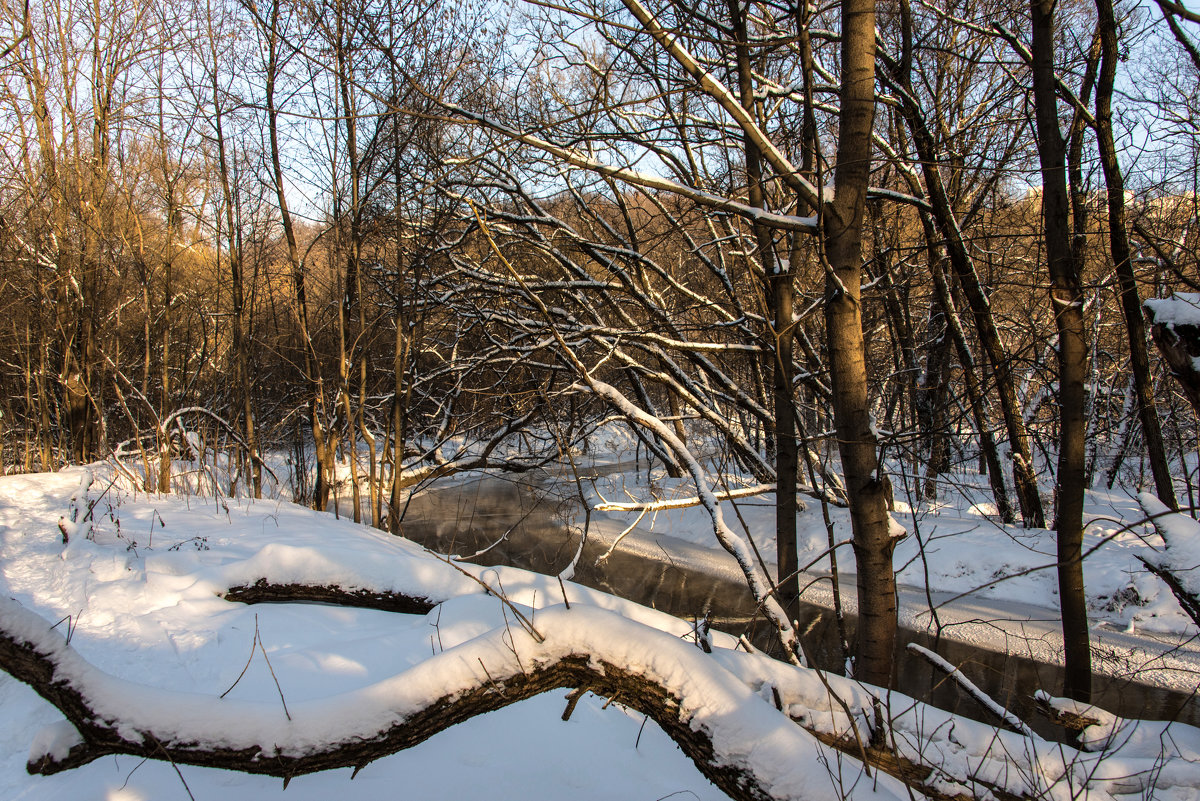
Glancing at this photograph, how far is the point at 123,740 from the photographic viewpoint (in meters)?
2.06

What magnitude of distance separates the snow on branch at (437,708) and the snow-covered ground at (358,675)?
0.07 feet

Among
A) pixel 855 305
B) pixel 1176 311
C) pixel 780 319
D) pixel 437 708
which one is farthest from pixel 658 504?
pixel 1176 311

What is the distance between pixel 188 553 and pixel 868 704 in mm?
4426

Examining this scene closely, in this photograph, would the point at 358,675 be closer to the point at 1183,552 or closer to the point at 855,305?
the point at 855,305

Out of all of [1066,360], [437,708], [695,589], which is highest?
[1066,360]

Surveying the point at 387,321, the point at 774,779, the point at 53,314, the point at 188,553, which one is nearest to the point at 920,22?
the point at 387,321

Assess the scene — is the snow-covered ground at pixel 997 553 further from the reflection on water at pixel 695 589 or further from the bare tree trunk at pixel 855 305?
the bare tree trunk at pixel 855 305

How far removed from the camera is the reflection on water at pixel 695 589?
195 inches

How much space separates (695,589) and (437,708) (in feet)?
20.1

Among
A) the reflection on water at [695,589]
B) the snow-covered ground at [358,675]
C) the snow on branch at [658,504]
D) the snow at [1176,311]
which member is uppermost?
the snow at [1176,311]

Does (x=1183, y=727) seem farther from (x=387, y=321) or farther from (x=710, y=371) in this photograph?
(x=387, y=321)

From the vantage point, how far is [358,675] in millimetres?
3020

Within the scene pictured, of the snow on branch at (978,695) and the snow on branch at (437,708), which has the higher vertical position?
the snow on branch at (437,708)

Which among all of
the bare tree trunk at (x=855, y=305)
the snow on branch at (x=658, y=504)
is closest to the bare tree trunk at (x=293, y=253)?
the snow on branch at (x=658, y=504)
